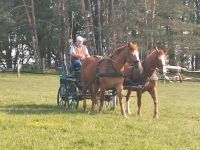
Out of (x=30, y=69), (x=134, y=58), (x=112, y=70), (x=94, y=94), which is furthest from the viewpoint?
(x=30, y=69)

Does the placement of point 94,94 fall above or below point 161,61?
below

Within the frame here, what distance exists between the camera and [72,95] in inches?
587

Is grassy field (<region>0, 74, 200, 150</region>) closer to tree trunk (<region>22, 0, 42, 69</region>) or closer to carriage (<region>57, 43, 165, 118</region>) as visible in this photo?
carriage (<region>57, 43, 165, 118</region>)

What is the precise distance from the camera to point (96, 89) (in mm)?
14023

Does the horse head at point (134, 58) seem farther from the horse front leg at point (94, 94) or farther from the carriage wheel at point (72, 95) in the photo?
the carriage wheel at point (72, 95)

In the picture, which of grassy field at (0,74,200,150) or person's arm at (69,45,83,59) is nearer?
grassy field at (0,74,200,150)

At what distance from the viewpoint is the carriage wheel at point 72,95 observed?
1477 centimetres

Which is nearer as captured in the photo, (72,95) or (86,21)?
(72,95)

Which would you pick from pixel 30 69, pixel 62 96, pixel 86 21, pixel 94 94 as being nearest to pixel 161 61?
pixel 94 94

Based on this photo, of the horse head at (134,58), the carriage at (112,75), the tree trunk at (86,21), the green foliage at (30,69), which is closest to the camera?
the horse head at (134,58)

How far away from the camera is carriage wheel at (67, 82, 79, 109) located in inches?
582

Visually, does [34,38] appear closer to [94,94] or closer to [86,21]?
[86,21]

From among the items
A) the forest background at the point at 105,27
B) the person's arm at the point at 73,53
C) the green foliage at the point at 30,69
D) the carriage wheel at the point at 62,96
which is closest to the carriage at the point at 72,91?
the carriage wheel at the point at 62,96

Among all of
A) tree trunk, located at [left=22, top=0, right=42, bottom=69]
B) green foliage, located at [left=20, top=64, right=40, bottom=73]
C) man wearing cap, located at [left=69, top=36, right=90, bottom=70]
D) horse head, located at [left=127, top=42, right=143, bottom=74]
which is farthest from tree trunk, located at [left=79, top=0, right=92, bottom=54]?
horse head, located at [left=127, top=42, right=143, bottom=74]
